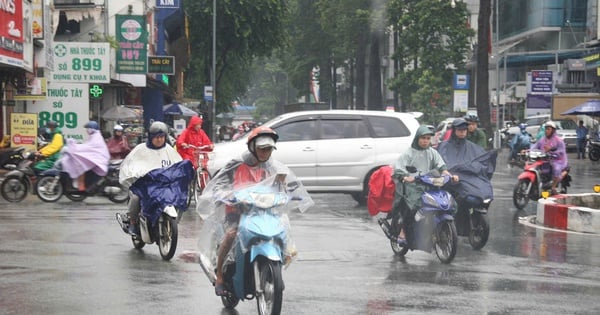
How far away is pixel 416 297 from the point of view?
340 inches

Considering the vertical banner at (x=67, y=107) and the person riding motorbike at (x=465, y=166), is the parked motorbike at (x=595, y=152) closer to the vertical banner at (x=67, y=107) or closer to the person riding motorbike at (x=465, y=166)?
the vertical banner at (x=67, y=107)

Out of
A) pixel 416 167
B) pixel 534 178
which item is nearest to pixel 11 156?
pixel 534 178

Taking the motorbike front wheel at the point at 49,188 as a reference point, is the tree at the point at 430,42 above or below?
above

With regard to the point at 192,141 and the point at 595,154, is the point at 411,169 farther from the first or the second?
the point at 595,154

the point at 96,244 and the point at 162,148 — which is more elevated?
the point at 162,148

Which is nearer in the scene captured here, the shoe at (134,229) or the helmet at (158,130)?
the helmet at (158,130)

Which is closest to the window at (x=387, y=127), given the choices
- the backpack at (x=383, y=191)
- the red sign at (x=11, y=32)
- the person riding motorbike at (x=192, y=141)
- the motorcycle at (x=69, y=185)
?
the person riding motorbike at (x=192, y=141)

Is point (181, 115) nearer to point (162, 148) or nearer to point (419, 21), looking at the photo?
point (419, 21)

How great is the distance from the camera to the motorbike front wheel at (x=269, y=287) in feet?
22.7

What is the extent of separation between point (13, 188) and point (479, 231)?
977 cm

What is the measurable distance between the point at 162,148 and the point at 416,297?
4.15 m

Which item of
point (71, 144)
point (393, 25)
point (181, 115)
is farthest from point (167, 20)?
point (71, 144)

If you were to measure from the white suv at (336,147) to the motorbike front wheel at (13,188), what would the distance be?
149 inches

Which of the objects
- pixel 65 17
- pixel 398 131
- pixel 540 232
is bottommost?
pixel 540 232
